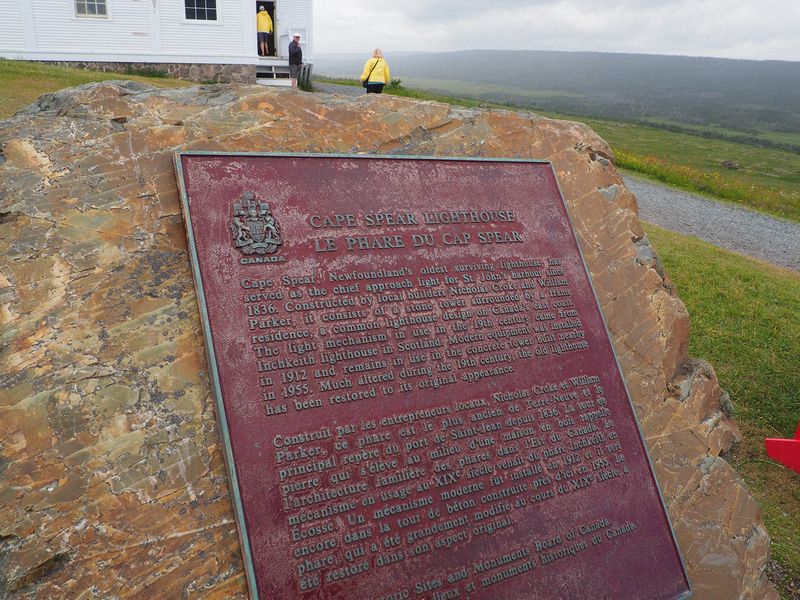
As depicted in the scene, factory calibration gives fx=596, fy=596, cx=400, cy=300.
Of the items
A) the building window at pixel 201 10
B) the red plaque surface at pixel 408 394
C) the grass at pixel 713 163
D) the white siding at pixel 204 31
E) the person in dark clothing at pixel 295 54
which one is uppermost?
the building window at pixel 201 10

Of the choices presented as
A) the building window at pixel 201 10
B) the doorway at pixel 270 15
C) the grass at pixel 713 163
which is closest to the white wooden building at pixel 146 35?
the building window at pixel 201 10

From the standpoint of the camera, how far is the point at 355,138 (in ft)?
11.5

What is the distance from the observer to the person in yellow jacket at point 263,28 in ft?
56.6

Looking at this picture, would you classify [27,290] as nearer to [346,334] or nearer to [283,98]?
[346,334]

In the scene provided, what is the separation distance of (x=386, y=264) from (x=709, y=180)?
18151 millimetres

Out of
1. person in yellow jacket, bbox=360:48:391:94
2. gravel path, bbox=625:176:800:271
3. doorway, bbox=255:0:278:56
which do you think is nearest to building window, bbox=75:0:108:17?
doorway, bbox=255:0:278:56

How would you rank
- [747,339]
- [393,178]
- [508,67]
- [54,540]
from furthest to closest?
[508,67] < [747,339] < [393,178] < [54,540]

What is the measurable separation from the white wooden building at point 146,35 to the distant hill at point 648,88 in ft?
79.0

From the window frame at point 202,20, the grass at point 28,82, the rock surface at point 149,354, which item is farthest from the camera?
the window frame at point 202,20

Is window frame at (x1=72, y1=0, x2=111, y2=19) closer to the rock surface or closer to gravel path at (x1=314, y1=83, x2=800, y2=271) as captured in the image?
gravel path at (x1=314, y1=83, x2=800, y2=271)

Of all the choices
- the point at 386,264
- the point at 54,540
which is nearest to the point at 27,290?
the point at 54,540

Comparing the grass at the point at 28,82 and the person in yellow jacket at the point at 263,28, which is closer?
the grass at the point at 28,82

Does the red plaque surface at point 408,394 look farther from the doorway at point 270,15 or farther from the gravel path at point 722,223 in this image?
the doorway at point 270,15

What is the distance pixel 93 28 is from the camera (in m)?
15.7
